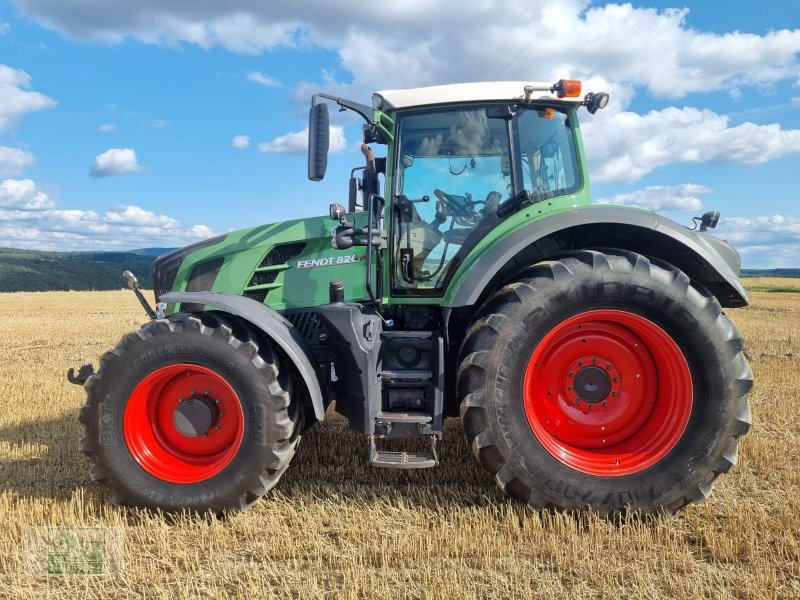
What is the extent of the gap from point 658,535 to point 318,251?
9.24 ft

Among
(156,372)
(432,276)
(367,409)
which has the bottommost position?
(367,409)

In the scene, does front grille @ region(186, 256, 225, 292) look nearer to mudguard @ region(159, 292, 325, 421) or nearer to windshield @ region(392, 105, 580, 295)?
mudguard @ region(159, 292, 325, 421)

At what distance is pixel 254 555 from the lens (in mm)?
3113

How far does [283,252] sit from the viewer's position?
428 centimetres

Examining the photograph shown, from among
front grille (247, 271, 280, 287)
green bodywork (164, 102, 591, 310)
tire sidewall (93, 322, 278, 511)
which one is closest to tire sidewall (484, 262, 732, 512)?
green bodywork (164, 102, 591, 310)

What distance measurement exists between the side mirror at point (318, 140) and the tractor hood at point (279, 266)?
0.67 m

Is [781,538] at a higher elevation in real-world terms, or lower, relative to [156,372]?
lower

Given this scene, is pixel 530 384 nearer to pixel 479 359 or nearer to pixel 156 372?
pixel 479 359

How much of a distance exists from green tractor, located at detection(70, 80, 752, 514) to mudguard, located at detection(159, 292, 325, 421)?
0.01m

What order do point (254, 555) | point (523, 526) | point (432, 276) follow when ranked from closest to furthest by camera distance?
1. point (254, 555)
2. point (523, 526)
3. point (432, 276)

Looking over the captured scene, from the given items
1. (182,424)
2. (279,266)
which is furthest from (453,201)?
(182,424)

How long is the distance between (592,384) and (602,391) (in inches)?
3.0

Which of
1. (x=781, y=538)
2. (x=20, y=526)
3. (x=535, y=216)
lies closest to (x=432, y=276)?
(x=535, y=216)

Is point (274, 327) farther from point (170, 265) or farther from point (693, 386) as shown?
point (693, 386)
